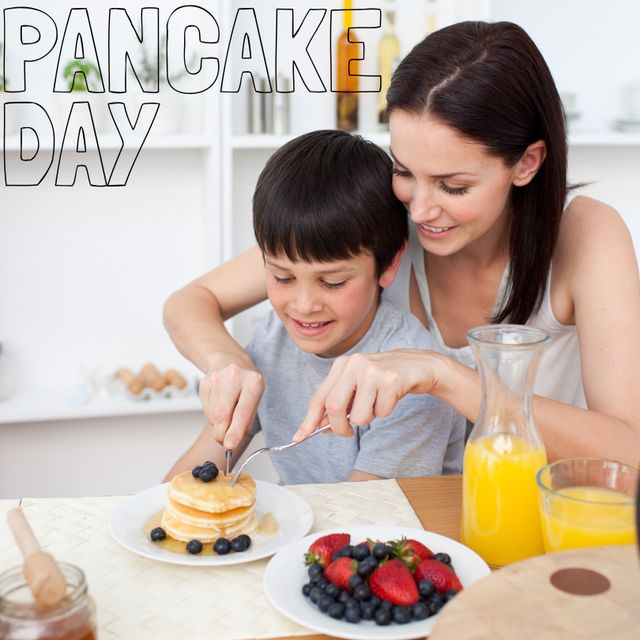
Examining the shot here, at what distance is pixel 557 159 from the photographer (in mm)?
1619

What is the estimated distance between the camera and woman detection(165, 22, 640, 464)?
4.49ft

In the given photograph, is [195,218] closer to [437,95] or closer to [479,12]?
[479,12]

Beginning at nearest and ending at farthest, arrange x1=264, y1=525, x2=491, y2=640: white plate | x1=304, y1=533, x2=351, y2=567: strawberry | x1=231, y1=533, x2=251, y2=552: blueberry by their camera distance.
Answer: x1=264, y1=525, x2=491, y2=640: white plate → x1=304, y1=533, x2=351, y2=567: strawberry → x1=231, y1=533, x2=251, y2=552: blueberry

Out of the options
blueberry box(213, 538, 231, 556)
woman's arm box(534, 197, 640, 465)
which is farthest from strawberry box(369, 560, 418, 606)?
woman's arm box(534, 197, 640, 465)

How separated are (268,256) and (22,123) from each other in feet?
4.94

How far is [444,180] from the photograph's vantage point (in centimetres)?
153

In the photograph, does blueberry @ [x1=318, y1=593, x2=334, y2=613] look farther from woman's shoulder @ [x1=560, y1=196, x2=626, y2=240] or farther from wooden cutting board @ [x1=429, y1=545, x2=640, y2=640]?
woman's shoulder @ [x1=560, y1=196, x2=626, y2=240]

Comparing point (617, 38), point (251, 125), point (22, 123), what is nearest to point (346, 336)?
point (251, 125)

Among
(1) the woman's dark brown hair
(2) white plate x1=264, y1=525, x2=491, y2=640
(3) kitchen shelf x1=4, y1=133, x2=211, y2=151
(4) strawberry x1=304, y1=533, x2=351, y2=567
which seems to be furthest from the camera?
(3) kitchen shelf x1=4, y1=133, x2=211, y2=151

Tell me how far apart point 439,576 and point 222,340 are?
0.80 m

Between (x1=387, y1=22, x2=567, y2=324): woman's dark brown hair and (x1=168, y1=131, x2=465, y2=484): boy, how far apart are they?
0.47 ft

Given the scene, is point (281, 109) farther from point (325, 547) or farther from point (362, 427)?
point (325, 547)

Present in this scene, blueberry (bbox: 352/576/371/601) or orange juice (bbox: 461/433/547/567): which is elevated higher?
orange juice (bbox: 461/433/547/567)

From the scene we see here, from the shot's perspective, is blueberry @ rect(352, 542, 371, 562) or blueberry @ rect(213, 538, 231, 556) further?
blueberry @ rect(213, 538, 231, 556)
